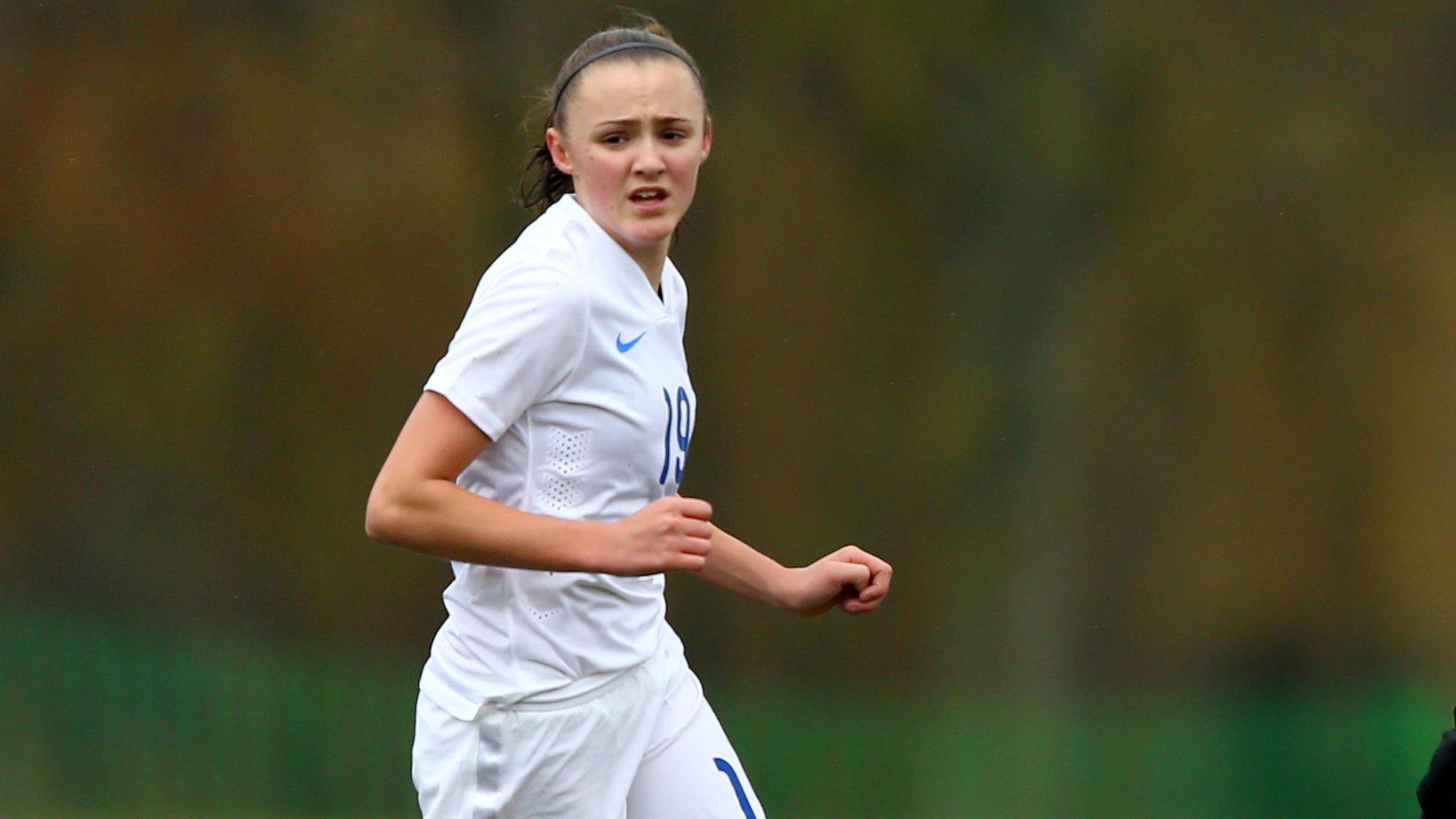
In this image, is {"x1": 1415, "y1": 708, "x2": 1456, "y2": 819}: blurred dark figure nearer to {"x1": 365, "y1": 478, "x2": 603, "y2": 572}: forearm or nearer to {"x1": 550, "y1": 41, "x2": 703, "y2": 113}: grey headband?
{"x1": 365, "y1": 478, "x2": 603, "y2": 572}: forearm

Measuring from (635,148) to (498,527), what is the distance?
0.56 m

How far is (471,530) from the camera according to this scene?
2051 mm

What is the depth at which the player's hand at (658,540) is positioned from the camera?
2.04 m

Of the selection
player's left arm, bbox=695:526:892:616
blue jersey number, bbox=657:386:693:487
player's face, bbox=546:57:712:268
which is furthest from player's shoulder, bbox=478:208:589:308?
player's left arm, bbox=695:526:892:616

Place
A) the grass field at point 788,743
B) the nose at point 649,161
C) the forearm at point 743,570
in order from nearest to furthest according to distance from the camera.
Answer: the nose at point 649,161 < the forearm at point 743,570 < the grass field at point 788,743

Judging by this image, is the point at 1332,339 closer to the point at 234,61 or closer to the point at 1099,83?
the point at 1099,83

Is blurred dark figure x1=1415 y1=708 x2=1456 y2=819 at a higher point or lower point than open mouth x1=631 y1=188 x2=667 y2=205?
lower

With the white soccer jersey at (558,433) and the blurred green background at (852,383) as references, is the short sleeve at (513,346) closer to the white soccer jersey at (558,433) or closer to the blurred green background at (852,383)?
the white soccer jersey at (558,433)

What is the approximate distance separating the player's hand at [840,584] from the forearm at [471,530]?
0.50 meters

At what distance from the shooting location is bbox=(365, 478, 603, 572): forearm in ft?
6.72

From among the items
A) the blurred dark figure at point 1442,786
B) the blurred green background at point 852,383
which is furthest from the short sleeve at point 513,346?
the blurred green background at point 852,383

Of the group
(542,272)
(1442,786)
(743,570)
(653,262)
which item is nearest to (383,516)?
(542,272)

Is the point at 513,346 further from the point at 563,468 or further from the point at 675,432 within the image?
the point at 675,432

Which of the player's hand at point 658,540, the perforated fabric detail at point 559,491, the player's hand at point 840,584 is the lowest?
the player's hand at point 840,584
